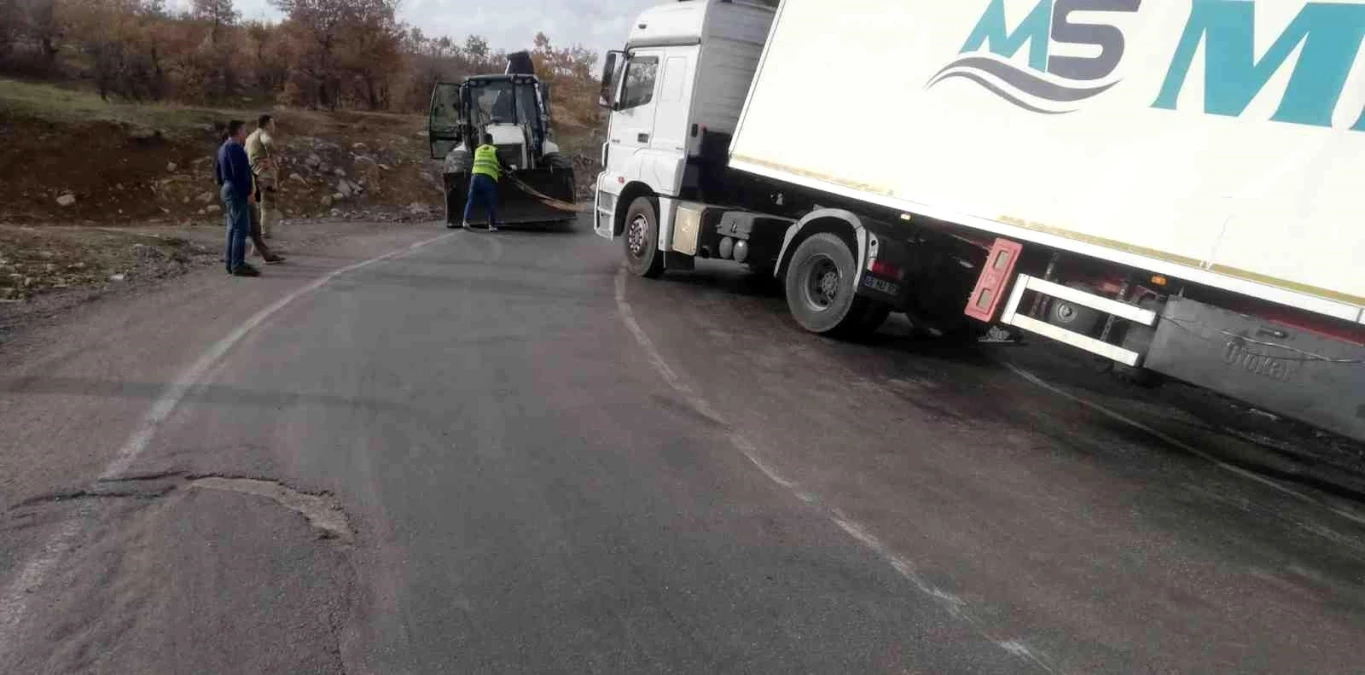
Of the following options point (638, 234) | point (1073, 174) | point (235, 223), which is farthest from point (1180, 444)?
point (235, 223)

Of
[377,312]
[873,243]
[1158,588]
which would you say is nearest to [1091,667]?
[1158,588]

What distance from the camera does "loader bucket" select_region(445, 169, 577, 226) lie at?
15.7m

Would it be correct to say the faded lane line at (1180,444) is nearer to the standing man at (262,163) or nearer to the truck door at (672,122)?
the truck door at (672,122)

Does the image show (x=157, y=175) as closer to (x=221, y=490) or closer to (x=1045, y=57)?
(x=221, y=490)

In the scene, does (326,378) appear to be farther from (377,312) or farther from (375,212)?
(375,212)

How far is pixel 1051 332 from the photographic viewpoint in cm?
652

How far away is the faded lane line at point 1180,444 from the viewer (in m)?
5.37

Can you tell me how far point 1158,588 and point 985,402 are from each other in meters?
3.08

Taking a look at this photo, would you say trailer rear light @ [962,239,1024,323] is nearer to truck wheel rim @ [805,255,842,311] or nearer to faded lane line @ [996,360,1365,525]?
faded lane line @ [996,360,1365,525]

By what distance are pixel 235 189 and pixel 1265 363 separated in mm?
9975

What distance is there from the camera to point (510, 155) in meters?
16.3

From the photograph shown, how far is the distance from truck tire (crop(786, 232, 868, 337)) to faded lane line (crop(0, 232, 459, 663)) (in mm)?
5066

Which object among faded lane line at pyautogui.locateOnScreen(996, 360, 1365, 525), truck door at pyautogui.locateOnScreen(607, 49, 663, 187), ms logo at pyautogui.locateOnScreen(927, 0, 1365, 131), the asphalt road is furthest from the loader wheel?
truck door at pyautogui.locateOnScreen(607, 49, 663, 187)

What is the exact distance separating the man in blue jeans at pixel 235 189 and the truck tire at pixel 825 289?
6.21m
